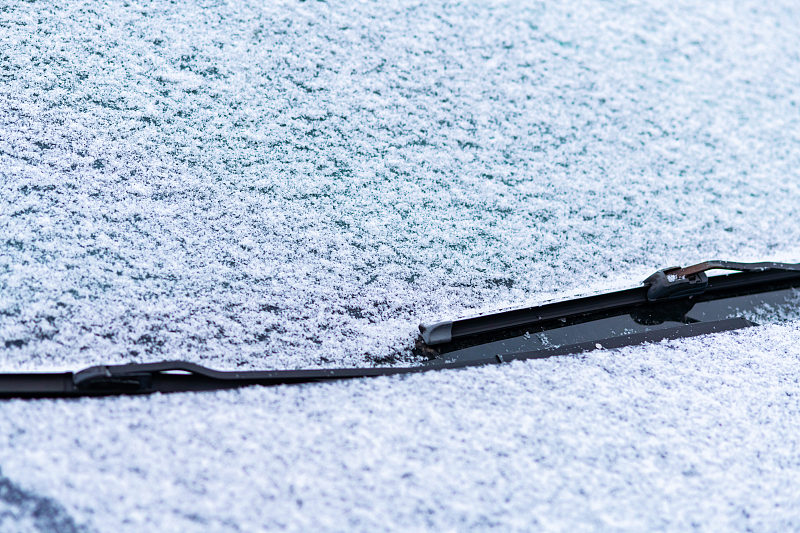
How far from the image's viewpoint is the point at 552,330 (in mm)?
751

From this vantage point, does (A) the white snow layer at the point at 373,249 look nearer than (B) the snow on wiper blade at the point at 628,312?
Yes

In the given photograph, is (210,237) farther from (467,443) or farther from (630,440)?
(630,440)

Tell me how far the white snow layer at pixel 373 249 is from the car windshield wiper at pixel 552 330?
0.02 meters

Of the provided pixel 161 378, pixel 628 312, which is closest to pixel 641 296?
pixel 628 312

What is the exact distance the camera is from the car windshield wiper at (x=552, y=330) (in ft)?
1.97

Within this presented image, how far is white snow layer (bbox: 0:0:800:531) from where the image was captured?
56cm

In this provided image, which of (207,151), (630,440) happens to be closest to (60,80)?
(207,151)

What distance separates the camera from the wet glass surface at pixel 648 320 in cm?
73

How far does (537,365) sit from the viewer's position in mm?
689

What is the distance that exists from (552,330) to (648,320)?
130 mm

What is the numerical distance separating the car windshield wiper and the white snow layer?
0.07ft

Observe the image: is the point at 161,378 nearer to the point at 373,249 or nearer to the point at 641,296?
the point at 373,249

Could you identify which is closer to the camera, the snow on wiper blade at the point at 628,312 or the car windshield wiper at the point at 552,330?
the car windshield wiper at the point at 552,330

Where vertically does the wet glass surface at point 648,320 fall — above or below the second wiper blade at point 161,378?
above
